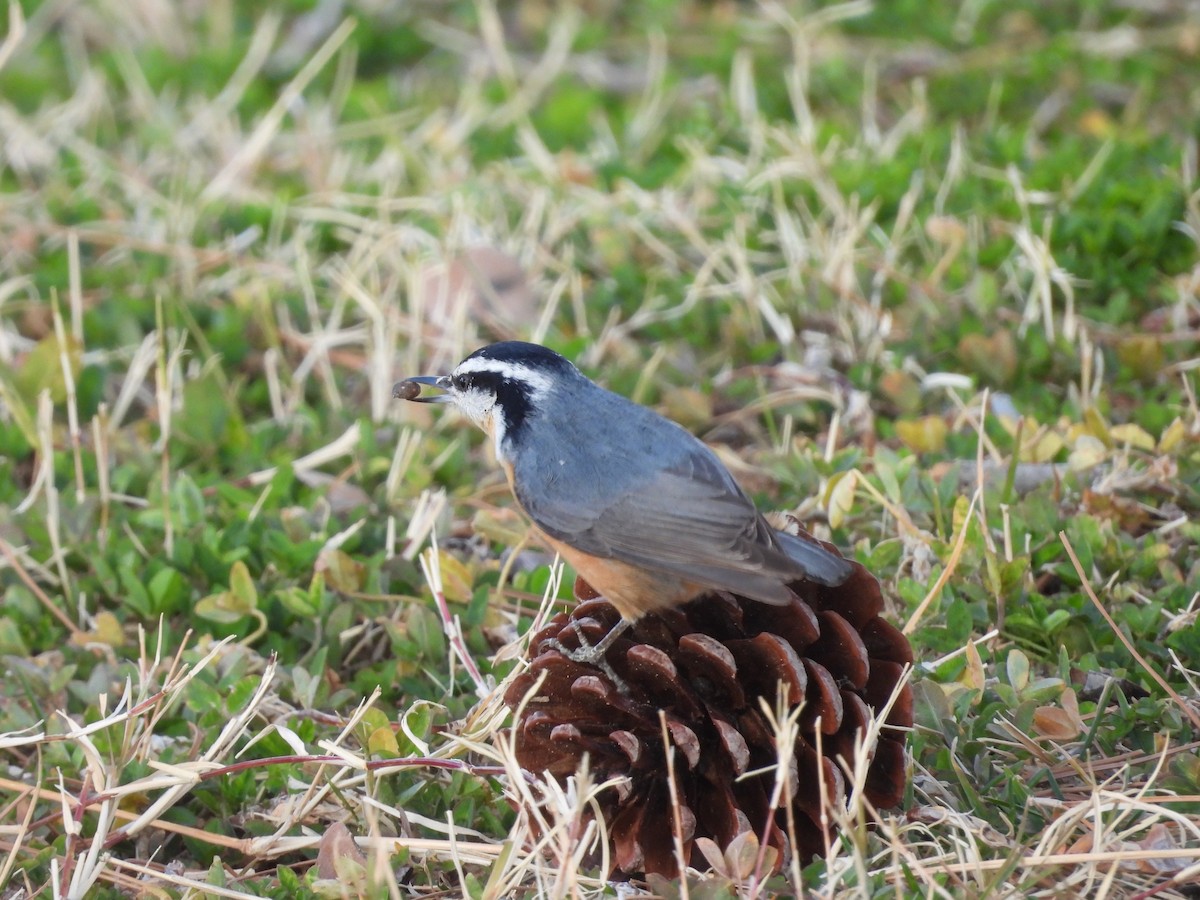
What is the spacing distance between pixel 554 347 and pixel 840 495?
4.94 feet

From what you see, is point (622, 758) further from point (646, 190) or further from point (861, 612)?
point (646, 190)

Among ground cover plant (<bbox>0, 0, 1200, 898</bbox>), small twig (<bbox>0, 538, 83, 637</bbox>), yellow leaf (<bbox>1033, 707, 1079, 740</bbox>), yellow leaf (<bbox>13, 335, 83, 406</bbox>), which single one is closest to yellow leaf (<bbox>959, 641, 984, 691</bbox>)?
ground cover plant (<bbox>0, 0, 1200, 898</bbox>)

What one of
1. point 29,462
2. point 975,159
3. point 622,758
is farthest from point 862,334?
point 29,462

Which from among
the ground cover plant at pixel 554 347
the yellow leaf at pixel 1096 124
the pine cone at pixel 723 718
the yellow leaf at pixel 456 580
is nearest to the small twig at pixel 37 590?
the ground cover plant at pixel 554 347

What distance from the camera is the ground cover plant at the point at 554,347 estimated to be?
115 inches

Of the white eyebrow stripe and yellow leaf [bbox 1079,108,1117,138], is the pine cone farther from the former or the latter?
yellow leaf [bbox 1079,108,1117,138]

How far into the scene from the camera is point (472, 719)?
10.1ft

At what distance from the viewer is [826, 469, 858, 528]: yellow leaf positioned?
3588 mm

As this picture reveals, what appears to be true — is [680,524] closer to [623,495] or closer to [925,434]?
[623,495]

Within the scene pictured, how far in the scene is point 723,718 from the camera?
2732mm

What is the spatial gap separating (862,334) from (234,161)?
3038 mm

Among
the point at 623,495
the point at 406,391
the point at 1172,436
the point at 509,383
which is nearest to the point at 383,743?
the point at 623,495

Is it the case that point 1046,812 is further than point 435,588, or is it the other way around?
point 435,588

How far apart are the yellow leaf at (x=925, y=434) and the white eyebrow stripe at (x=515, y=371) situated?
1.17 metres
